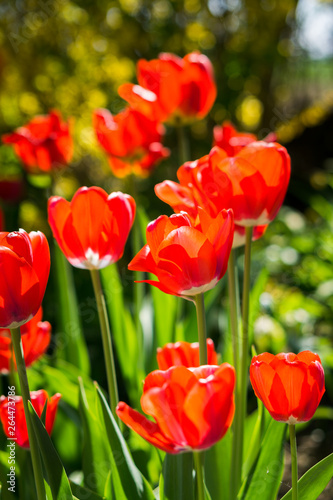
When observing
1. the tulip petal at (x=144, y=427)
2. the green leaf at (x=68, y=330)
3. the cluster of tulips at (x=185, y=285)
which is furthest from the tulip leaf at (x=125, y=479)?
the green leaf at (x=68, y=330)

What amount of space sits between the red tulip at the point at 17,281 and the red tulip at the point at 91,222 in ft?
0.49

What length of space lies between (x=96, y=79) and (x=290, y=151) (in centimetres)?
209

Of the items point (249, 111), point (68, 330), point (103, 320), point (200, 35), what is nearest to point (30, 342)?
point (103, 320)

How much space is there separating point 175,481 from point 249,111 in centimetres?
353

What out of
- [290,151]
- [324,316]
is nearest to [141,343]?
[324,316]

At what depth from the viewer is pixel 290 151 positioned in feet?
16.3

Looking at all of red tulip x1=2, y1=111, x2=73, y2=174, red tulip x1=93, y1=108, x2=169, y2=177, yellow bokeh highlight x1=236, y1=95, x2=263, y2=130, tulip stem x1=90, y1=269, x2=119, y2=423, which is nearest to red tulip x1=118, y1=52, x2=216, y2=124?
red tulip x1=93, y1=108, x2=169, y2=177

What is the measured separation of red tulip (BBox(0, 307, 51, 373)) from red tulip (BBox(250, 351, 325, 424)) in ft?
1.16

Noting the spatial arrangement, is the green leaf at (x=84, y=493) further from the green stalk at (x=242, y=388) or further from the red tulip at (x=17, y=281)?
the red tulip at (x=17, y=281)

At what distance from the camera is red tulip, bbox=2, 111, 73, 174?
1623 mm

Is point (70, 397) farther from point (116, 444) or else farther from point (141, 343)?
point (116, 444)

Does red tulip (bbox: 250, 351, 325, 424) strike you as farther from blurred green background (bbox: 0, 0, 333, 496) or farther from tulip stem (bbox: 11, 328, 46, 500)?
blurred green background (bbox: 0, 0, 333, 496)

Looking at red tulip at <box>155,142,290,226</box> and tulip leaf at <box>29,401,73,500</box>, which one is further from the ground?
red tulip at <box>155,142,290,226</box>

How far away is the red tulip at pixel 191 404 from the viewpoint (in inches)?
22.6
